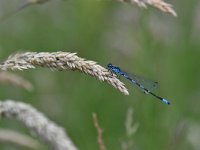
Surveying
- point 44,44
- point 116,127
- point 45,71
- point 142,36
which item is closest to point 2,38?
point 44,44

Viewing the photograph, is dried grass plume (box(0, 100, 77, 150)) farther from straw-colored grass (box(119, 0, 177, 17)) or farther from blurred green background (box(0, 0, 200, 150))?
blurred green background (box(0, 0, 200, 150))

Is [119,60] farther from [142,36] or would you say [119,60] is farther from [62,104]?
[142,36]

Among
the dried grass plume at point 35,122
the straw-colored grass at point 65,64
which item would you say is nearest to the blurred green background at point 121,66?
the dried grass plume at point 35,122

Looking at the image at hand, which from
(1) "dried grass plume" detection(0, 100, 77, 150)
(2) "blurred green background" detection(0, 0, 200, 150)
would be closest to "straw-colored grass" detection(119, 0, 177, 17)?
(1) "dried grass plume" detection(0, 100, 77, 150)

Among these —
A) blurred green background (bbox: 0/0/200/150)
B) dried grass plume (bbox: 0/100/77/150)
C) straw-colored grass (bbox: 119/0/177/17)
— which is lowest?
dried grass plume (bbox: 0/100/77/150)

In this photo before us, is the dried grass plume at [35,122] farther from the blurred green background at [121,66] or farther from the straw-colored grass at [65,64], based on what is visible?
the blurred green background at [121,66]

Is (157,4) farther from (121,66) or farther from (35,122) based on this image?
(121,66)
